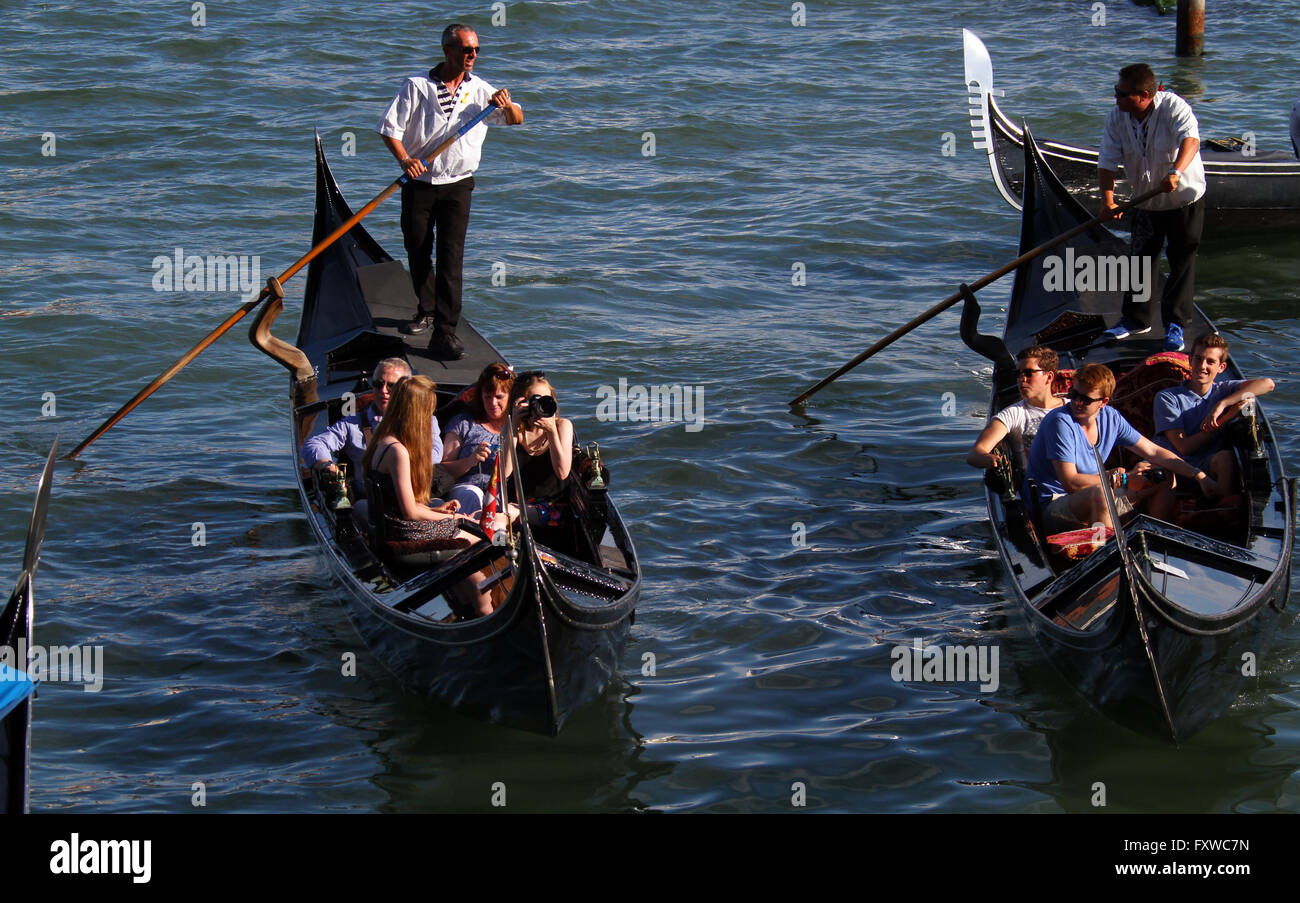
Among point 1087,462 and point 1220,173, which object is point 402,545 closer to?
point 1087,462

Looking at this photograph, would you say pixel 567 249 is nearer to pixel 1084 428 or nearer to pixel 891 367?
pixel 891 367

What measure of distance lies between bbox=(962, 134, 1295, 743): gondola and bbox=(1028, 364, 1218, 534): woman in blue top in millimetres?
91

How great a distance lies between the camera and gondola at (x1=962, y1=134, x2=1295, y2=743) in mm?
3562

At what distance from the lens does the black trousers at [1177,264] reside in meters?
5.75

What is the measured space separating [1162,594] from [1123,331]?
221 cm

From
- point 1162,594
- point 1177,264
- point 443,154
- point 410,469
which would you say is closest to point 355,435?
point 410,469

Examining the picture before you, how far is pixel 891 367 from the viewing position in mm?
6938

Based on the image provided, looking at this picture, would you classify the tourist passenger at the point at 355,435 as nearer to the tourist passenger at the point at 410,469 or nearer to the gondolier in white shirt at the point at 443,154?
the tourist passenger at the point at 410,469

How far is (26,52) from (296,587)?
8.59m

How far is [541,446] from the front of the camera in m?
4.43

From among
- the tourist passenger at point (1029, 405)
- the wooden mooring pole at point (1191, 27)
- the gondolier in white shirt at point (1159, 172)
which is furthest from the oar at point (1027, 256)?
Result: the wooden mooring pole at point (1191, 27)

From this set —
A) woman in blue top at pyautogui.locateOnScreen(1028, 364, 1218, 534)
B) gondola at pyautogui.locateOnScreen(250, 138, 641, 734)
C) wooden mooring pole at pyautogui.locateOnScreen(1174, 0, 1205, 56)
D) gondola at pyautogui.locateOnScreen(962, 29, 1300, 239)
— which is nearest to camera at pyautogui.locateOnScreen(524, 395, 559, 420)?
gondola at pyautogui.locateOnScreen(250, 138, 641, 734)
